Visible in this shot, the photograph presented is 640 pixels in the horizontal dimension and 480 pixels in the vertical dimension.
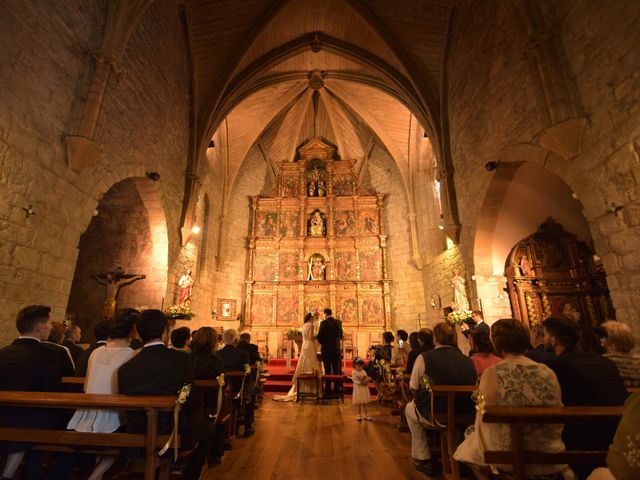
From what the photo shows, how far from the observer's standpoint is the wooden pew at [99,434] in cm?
207

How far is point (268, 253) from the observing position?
15328 mm

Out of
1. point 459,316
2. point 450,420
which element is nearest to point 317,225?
point 459,316

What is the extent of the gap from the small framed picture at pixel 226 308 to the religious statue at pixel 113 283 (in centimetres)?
537

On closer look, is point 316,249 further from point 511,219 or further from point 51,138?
point 51,138

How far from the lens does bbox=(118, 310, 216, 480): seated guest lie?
236 cm

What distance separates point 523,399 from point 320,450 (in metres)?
2.69

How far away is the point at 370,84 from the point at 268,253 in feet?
27.3

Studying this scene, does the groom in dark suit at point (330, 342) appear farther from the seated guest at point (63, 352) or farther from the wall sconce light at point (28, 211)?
the wall sconce light at point (28, 211)

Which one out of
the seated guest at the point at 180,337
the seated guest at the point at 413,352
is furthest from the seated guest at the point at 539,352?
the seated guest at the point at 180,337

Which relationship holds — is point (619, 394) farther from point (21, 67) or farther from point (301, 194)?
point (301, 194)

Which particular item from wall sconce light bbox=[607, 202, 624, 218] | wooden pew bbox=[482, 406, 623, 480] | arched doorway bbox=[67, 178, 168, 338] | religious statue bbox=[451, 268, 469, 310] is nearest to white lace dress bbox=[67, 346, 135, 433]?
wooden pew bbox=[482, 406, 623, 480]

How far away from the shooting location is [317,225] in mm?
15766

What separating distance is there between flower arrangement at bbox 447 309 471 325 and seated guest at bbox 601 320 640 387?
16.3 feet

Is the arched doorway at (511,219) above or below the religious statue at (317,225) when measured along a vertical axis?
below
